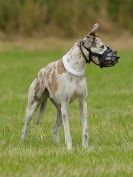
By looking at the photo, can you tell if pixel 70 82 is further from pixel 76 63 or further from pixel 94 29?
pixel 94 29

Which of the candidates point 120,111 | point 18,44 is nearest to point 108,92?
point 120,111

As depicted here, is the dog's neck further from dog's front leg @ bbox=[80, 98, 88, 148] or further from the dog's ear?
dog's front leg @ bbox=[80, 98, 88, 148]

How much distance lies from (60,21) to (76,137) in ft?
Result: 80.5

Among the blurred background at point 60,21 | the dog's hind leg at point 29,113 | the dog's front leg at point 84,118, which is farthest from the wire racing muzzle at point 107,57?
the blurred background at point 60,21

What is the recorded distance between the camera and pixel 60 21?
118 ft

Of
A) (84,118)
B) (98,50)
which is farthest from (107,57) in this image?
(84,118)

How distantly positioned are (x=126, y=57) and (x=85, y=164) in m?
19.7

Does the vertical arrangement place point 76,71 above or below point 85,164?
above

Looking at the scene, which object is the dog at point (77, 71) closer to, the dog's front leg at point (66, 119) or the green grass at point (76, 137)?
the dog's front leg at point (66, 119)

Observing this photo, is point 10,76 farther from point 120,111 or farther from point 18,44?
point 18,44

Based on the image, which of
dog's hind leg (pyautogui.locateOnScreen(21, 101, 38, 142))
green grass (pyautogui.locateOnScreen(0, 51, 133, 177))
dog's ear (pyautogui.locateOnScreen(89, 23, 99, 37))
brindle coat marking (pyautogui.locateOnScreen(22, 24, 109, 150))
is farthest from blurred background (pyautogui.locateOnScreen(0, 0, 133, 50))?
dog's ear (pyautogui.locateOnScreen(89, 23, 99, 37))

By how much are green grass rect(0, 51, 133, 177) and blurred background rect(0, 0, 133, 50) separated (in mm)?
12296

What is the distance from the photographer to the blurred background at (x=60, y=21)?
34.7 meters

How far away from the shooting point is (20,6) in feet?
116
